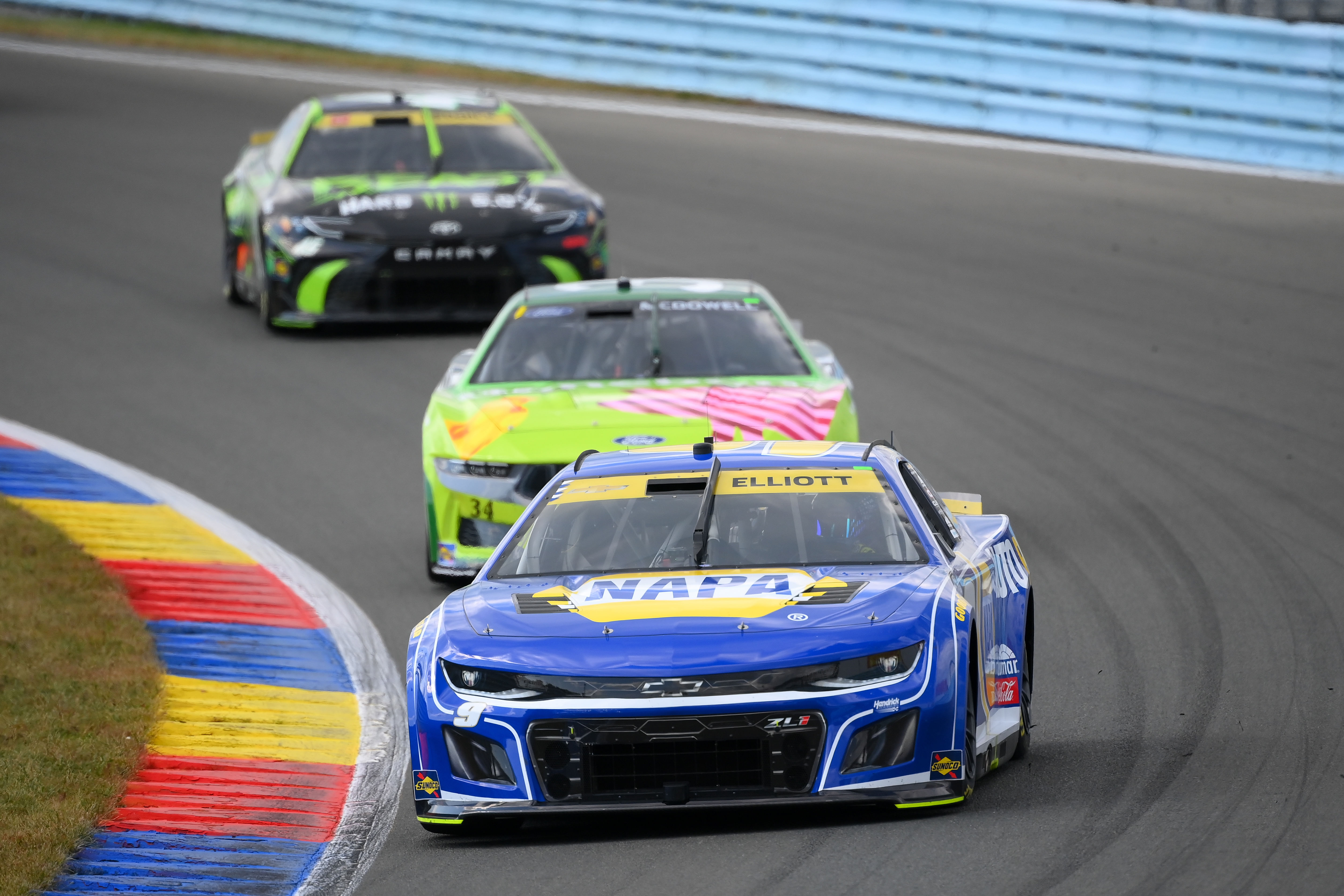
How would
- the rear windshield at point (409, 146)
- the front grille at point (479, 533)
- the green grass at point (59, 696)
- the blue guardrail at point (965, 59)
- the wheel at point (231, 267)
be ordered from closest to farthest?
the green grass at point (59, 696) → the front grille at point (479, 533) → the rear windshield at point (409, 146) → the wheel at point (231, 267) → the blue guardrail at point (965, 59)

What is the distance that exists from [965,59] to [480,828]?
16728 mm

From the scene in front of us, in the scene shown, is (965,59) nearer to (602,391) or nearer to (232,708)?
(602,391)

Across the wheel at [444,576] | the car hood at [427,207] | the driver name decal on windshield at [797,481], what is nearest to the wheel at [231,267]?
the car hood at [427,207]

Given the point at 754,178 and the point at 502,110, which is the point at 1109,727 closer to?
the point at 502,110

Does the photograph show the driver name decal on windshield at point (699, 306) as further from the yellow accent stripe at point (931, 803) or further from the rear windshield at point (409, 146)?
the yellow accent stripe at point (931, 803)

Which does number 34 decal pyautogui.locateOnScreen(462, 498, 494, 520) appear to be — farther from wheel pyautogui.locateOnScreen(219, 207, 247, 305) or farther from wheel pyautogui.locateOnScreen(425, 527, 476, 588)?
wheel pyautogui.locateOnScreen(219, 207, 247, 305)

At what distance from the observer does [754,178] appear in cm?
2109

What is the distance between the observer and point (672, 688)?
6.09 metres

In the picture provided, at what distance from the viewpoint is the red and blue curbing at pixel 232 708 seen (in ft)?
21.4

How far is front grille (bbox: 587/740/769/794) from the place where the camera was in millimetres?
6082

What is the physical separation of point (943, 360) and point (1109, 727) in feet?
24.3

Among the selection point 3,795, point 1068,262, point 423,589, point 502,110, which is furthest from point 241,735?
point 1068,262

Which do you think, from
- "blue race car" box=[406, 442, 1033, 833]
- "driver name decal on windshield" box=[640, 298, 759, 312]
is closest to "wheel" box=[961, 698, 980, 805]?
"blue race car" box=[406, 442, 1033, 833]

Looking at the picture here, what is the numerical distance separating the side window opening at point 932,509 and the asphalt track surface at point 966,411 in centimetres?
79
